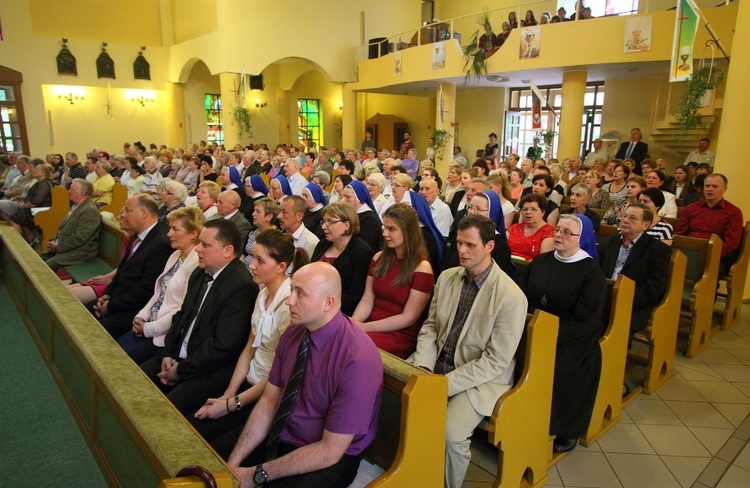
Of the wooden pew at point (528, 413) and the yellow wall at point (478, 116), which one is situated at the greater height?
the yellow wall at point (478, 116)

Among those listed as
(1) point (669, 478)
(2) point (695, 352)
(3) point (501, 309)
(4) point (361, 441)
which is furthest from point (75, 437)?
(2) point (695, 352)

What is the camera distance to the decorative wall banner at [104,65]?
Answer: 51.3 feet

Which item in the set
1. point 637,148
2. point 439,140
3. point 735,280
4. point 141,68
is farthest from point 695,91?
point 141,68

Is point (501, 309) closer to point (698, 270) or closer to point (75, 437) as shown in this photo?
point (75, 437)

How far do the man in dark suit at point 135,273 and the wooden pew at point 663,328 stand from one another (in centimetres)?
353

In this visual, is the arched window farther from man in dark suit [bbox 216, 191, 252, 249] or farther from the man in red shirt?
the man in red shirt

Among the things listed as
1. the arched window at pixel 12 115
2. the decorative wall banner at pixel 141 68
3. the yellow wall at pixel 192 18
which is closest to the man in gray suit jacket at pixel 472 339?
the yellow wall at pixel 192 18

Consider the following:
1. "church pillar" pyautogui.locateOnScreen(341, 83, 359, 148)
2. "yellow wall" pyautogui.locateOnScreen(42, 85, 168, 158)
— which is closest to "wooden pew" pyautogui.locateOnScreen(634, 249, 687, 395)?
"church pillar" pyautogui.locateOnScreen(341, 83, 359, 148)

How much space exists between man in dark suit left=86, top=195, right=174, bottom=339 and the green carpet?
553mm

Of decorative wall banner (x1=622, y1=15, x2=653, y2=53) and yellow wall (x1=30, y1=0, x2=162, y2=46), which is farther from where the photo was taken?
yellow wall (x1=30, y1=0, x2=162, y2=46)

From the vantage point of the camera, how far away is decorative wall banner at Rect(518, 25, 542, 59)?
10500 mm

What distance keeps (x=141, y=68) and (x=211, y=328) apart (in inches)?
649

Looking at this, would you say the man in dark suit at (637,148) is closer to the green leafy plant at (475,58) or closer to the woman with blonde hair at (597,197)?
the green leafy plant at (475,58)

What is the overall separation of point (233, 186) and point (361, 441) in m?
5.34
